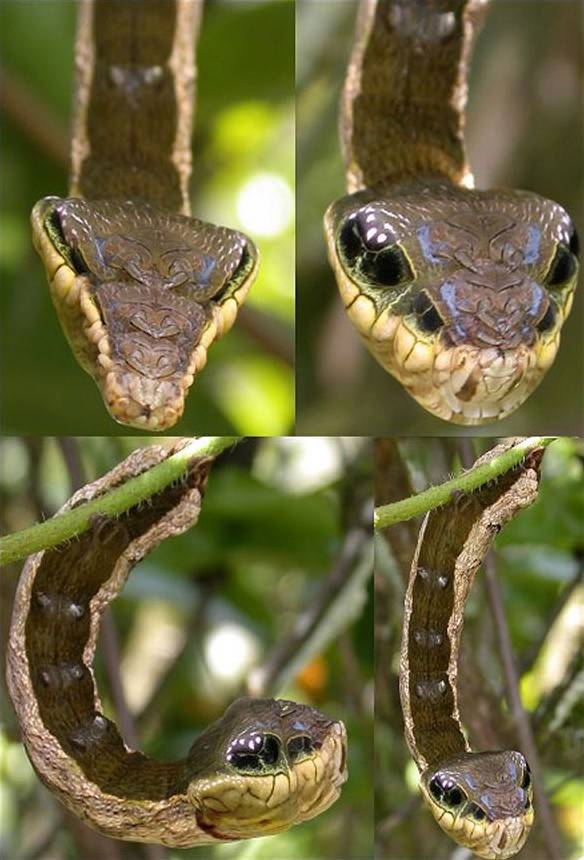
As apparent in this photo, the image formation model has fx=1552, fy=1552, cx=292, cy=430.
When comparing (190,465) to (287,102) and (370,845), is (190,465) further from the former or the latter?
(287,102)

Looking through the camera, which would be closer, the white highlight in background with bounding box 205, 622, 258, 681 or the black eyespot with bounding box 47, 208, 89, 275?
the black eyespot with bounding box 47, 208, 89, 275

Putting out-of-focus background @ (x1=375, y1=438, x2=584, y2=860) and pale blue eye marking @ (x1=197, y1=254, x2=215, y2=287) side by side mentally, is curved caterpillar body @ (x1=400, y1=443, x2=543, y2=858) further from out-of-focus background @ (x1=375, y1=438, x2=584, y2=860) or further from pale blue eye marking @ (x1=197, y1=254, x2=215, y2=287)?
pale blue eye marking @ (x1=197, y1=254, x2=215, y2=287)

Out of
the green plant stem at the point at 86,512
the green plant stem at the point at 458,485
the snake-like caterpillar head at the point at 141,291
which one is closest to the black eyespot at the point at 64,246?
the snake-like caterpillar head at the point at 141,291

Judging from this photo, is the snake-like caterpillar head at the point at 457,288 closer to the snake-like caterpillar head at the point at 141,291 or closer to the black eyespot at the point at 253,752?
the snake-like caterpillar head at the point at 141,291

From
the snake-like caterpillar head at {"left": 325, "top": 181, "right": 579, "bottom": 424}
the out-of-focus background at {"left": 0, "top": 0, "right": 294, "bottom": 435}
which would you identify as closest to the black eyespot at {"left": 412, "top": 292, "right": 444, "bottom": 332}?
the snake-like caterpillar head at {"left": 325, "top": 181, "right": 579, "bottom": 424}

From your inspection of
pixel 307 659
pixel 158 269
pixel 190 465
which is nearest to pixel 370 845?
pixel 307 659

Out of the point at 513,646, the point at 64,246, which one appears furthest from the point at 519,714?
the point at 64,246
